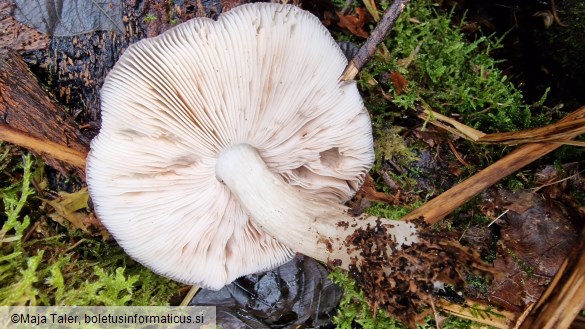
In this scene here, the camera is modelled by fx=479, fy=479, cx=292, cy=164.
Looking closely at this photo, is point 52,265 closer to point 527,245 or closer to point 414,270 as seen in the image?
point 414,270

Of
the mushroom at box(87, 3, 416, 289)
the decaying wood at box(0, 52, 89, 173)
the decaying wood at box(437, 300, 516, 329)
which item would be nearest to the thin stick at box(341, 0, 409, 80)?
the mushroom at box(87, 3, 416, 289)

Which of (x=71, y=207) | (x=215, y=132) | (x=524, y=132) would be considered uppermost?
(x=215, y=132)

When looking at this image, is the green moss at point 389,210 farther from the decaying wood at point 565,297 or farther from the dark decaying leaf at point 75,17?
the dark decaying leaf at point 75,17

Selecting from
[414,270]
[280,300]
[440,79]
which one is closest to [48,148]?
[280,300]

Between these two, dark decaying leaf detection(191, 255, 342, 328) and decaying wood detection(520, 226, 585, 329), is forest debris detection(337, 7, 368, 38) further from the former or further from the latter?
decaying wood detection(520, 226, 585, 329)

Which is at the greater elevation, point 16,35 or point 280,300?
point 16,35

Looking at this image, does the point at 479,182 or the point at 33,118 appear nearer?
the point at 33,118

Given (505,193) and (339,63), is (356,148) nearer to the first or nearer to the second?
(339,63)
